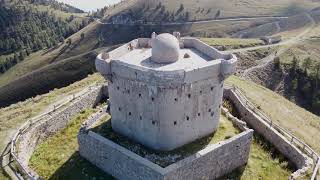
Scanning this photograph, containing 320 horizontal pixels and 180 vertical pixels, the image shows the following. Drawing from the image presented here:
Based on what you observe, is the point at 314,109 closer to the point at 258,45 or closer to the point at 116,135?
the point at 258,45

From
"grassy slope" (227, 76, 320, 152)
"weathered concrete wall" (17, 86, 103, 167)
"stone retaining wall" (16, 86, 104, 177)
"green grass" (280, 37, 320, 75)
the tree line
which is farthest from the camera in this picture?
"green grass" (280, 37, 320, 75)

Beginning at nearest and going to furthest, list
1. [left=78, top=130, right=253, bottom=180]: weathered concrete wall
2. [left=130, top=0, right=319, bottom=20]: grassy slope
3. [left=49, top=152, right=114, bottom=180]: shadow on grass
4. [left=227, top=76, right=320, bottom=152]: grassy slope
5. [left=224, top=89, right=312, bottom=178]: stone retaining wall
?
[left=78, top=130, right=253, bottom=180]: weathered concrete wall, [left=49, top=152, right=114, bottom=180]: shadow on grass, [left=224, top=89, right=312, bottom=178]: stone retaining wall, [left=227, top=76, right=320, bottom=152]: grassy slope, [left=130, top=0, right=319, bottom=20]: grassy slope

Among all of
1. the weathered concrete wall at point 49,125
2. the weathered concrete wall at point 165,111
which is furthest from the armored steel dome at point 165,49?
the weathered concrete wall at point 49,125

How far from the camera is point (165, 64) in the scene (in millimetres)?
30250

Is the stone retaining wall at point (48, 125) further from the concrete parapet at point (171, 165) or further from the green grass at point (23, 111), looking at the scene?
the concrete parapet at point (171, 165)

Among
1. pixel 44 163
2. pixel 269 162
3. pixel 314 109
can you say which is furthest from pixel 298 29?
pixel 44 163

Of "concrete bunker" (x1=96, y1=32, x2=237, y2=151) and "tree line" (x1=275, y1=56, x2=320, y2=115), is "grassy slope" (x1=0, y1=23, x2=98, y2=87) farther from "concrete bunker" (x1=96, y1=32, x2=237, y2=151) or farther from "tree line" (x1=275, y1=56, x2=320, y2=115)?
"concrete bunker" (x1=96, y1=32, x2=237, y2=151)

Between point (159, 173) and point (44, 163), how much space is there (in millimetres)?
12065

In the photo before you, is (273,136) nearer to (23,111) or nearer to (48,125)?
(48,125)

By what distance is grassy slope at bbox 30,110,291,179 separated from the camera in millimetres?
31953

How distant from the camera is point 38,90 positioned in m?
104

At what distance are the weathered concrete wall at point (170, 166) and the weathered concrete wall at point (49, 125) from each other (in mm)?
4809

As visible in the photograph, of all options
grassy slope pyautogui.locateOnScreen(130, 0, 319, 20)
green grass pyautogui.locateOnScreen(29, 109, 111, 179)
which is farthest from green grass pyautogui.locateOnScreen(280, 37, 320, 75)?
A: grassy slope pyautogui.locateOnScreen(130, 0, 319, 20)

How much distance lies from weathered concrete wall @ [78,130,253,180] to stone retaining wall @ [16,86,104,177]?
4814mm
